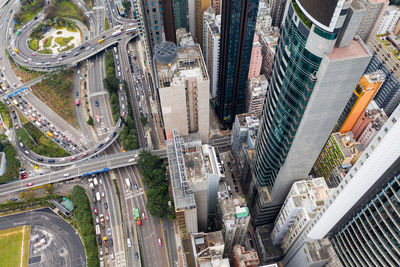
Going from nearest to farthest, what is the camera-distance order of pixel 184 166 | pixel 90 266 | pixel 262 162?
pixel 184 166 < pixel 262 162 < pixel 90 266

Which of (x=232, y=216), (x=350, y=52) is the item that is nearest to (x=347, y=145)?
(x=232, y=216)

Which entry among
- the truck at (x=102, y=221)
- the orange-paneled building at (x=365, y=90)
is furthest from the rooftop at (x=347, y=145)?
the truck at (x=102, y=221)

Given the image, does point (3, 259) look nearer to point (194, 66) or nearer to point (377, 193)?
A: point (194, 66)

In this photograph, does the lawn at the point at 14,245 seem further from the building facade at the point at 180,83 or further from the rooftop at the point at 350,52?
the rooftop at the point at 350,52

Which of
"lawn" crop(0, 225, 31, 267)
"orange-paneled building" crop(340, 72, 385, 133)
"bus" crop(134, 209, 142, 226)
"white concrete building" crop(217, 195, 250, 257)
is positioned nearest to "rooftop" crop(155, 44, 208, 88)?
"white concrete building" crop(217, 195, 250, 257)

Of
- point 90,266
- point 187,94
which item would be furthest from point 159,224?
point 187,94

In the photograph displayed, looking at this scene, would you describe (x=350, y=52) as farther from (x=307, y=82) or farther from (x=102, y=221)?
(x=102, y=221)
